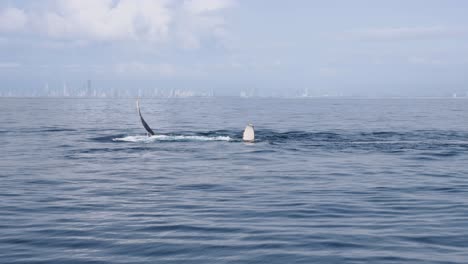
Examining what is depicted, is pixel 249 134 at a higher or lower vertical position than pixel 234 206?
higher

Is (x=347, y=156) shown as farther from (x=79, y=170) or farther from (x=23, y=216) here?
(x=23, y=216)

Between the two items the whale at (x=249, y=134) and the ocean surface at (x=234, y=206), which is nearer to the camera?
the ocean surface at (x=234, y=206)

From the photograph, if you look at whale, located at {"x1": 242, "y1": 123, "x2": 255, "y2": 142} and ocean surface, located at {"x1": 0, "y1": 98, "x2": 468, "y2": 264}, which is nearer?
ocean surface, located at {"x1": 0, "y1": 98, "x2": 468, "y2": 264}

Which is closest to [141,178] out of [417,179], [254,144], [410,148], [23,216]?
[23,216]

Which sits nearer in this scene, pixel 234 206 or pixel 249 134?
pixel 234 206

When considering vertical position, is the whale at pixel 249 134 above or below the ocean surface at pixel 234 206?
above

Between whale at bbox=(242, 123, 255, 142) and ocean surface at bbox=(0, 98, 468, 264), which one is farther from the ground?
whale at bbox=(242, 123, 255, 142)

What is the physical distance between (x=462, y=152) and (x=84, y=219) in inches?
983

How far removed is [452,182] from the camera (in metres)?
21.5

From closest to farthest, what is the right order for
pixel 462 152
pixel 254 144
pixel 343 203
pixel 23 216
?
pixel 23 216 → pixel 343 203 → pixel 462 152 → pixel 254 144

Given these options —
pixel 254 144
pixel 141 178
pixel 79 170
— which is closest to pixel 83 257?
pixel 141 178

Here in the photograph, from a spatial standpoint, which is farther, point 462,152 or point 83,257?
point 462,152

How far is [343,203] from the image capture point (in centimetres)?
1709

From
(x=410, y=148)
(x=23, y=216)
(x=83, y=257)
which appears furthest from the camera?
(x=410, y=148)
